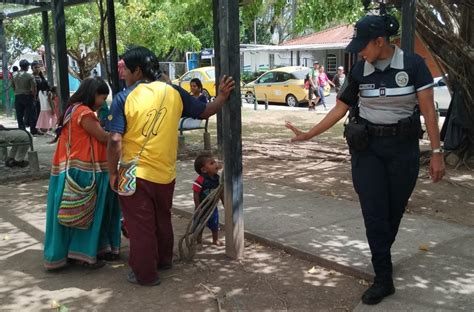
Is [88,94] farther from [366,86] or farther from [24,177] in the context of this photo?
[24,177]

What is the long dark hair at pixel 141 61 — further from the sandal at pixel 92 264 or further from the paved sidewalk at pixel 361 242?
the paved sidewalk at pixel 361 242

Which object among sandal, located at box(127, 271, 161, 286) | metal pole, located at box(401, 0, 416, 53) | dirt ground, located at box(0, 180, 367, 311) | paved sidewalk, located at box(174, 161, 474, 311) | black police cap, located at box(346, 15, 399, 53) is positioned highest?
metal pole, located at box(401, 0, 416, 53)

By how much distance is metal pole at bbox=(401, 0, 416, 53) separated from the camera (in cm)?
532

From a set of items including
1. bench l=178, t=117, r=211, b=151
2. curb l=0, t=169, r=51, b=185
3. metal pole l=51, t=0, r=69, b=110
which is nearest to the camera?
metal pole l=51, t=0, r=69, b=110

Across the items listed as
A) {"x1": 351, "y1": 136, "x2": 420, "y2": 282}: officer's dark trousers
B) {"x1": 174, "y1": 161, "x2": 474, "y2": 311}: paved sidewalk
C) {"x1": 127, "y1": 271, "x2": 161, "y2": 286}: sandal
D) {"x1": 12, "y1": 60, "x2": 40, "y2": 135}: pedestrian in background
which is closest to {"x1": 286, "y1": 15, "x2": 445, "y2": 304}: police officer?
{"x1": 351, "y1": 136, "x2": 420, "y2": 282}: officer's dark trousers

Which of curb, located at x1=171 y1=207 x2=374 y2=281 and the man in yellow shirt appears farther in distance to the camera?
curb, located at x1=171 y1=207 x2=374 y2=281

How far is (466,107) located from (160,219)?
5467mm

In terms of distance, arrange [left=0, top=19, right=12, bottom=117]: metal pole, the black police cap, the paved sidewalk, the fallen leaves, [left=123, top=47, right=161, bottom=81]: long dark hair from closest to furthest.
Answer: the black police cap
the paved sidewalk
[left=123, top=47, right=161, bottom=81]: long dark hair
the fallen leaves
[left=0, top=19, right=12, bottom=117]: metal pole

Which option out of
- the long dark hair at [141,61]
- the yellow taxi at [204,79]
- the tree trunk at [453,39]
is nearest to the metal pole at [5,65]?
the yellow taxi at [204,79]

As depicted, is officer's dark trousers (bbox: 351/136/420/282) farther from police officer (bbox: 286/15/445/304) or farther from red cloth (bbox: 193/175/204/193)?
red cloth (bbox: 193/175/204/193)

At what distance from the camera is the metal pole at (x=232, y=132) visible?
3928mm

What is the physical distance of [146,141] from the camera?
140 inches

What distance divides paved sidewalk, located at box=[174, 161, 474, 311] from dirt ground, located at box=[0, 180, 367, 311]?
0.62 ft

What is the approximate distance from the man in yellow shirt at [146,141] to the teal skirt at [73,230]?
42cm
